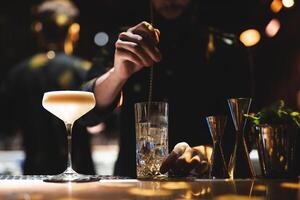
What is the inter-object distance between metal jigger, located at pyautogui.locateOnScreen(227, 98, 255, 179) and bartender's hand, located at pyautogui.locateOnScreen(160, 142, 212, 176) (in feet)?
0.38

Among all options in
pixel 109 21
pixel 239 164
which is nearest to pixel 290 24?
pixel 109 21

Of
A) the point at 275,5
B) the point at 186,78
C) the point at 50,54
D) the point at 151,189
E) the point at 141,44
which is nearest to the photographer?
the point at 151,189

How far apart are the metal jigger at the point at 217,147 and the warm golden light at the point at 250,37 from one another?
2.93 metres

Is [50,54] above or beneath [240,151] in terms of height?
above

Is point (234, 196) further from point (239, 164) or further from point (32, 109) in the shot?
point (32, 109)

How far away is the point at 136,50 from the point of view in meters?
1.99

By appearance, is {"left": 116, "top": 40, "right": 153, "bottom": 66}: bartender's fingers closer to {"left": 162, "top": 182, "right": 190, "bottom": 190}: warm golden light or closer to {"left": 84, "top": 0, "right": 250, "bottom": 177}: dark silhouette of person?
{"left": 162, "top": 182, "right": 190, "bottom": 190}: warm golden light

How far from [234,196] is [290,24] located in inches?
169

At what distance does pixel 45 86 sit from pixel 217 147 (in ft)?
8.08

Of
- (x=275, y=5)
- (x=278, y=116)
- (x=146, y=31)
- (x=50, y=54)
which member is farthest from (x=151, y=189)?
(x=275, y=5)

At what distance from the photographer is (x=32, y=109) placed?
3965 millimetres

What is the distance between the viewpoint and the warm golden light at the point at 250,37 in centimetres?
466

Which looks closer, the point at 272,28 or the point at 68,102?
the point at 68,102

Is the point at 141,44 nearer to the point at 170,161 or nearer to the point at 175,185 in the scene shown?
the point at 170,161
